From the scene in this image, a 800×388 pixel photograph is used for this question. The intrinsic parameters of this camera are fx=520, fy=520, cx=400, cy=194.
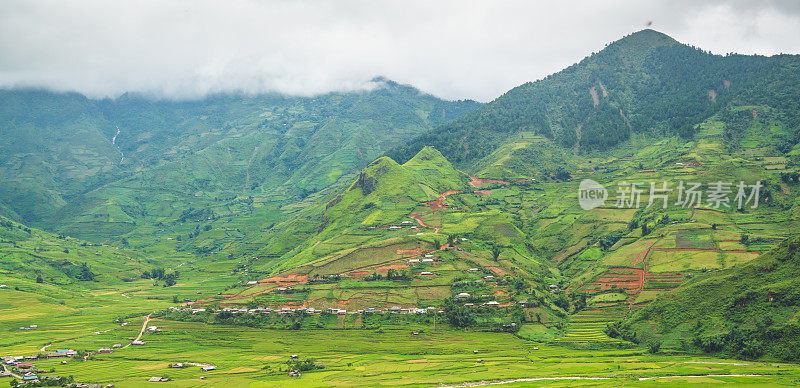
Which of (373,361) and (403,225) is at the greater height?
(403,225)

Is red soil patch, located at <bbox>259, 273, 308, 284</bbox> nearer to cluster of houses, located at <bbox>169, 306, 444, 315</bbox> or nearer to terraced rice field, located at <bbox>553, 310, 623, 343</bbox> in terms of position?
cluster of houses, located at <bbox>169, 306, 444, 315</bbox>

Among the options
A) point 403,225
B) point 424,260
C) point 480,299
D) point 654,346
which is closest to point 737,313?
point 654,346

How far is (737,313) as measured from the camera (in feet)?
277

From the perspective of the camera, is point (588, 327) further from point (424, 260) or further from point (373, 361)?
point (373, 361)

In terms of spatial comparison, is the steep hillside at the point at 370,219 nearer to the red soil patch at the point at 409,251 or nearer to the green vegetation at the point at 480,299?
the green vegetation at the point at 480,299

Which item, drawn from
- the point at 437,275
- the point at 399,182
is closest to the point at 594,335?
the point at 437,275

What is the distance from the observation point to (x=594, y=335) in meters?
99.0

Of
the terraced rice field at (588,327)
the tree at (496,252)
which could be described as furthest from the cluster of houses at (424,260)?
the terraced rice field at (588,327)

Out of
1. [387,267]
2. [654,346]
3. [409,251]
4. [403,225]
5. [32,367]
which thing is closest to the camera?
[32,367]

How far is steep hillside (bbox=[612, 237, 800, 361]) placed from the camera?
7634cm

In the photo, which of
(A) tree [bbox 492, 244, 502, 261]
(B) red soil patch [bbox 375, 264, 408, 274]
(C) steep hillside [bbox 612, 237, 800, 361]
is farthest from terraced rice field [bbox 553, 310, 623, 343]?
(B) red soil patch [bbox 375, 264, 408, 274]

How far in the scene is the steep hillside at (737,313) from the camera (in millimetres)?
76338

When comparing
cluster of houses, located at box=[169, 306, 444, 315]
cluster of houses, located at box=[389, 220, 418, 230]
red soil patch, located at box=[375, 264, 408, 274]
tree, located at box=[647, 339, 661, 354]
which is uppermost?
cluster of houses, located at box=[389, 220, 418, 230]

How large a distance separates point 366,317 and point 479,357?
3068 cm
